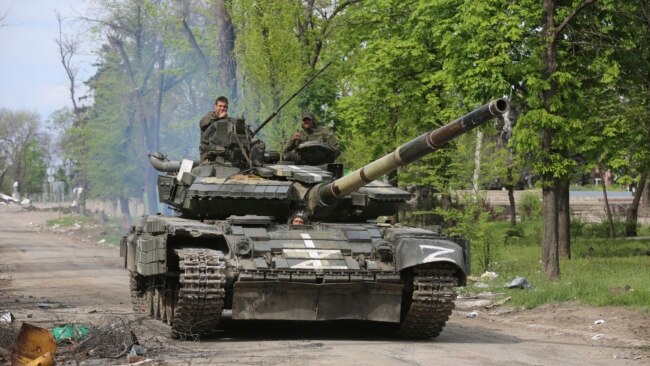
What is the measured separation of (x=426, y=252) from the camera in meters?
14.4

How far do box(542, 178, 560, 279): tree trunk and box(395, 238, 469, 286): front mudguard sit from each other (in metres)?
7.89

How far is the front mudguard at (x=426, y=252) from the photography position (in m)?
14.3

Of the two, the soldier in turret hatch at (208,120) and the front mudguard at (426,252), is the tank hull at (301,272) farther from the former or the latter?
the soldier in turret hatch at (208,120)

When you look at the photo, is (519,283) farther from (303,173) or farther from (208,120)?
(208,120)

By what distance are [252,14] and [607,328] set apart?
15.7m

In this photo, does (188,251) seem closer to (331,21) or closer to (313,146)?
(313,146)

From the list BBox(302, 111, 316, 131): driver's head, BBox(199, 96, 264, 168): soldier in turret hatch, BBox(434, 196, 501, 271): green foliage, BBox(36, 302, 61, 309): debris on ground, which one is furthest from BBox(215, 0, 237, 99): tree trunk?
BBox(199, 96, 264, 168): soldier in turret hatch

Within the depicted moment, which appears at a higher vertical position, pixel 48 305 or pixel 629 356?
pixel 48 305

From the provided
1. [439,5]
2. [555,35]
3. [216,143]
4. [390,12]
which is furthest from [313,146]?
[390,12]

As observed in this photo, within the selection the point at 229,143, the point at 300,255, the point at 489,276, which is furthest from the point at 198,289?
the point at 489,276

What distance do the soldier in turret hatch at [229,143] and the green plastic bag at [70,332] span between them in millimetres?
3772

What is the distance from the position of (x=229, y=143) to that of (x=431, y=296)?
3.76 m

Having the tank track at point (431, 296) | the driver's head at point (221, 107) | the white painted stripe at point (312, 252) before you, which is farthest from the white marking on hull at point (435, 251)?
the driver's head at point (221, 107)

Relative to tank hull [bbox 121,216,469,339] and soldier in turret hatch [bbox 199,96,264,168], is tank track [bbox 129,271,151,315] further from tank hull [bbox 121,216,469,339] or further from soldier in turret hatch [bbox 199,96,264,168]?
tank hull [bbox 121,216,469,339]
